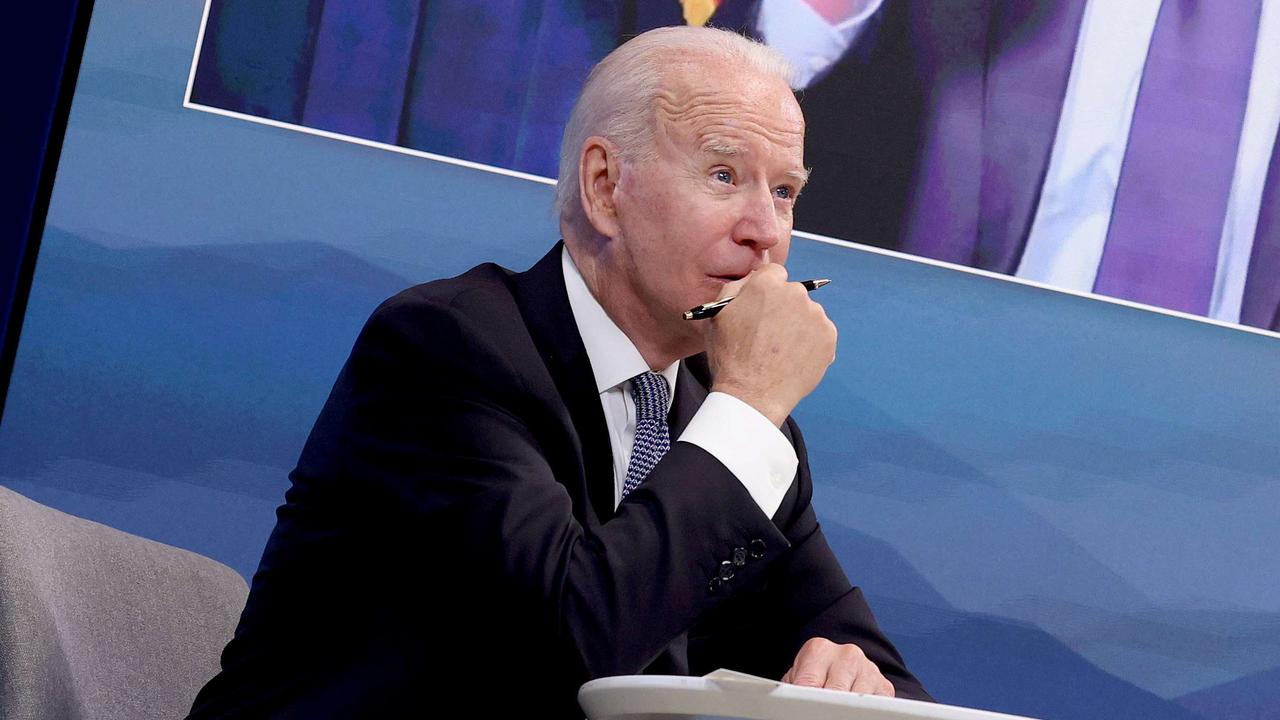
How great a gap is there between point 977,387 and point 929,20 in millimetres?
732

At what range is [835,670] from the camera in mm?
1469

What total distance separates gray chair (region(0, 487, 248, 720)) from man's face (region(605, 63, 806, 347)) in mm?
689

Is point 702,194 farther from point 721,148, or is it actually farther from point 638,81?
point 638,81

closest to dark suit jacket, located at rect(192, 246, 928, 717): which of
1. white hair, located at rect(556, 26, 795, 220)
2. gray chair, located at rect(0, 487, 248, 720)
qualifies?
gray chair, located at rect(0, 487, 248, 720)

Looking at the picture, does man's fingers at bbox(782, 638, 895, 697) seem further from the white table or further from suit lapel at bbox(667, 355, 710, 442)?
the white table

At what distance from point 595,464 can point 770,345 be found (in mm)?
254

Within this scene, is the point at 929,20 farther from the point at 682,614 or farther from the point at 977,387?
the point at 682,614

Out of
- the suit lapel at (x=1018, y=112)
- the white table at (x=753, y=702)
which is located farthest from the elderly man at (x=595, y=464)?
the suit lapel at (x=1018, y=112)

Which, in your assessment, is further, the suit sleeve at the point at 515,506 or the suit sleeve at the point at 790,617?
the suit sleeve at the point at 790,617

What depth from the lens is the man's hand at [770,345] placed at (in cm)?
153

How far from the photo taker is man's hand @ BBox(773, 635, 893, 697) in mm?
1453

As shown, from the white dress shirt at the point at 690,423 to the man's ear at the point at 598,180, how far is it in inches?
2.8

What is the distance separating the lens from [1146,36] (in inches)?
102

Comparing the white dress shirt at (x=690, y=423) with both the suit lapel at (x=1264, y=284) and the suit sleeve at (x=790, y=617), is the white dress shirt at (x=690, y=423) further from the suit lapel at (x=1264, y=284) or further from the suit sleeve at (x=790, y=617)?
the suit lapel at (x=1264, y=284)
